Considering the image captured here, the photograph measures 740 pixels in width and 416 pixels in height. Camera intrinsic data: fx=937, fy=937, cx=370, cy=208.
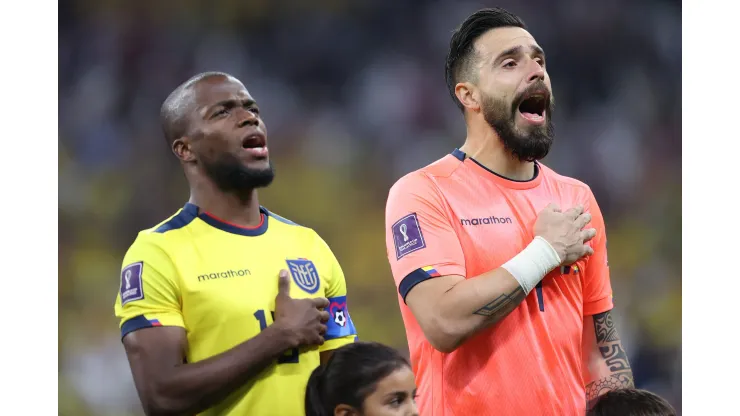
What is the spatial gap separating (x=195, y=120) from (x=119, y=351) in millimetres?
1323

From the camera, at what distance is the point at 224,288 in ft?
8.20

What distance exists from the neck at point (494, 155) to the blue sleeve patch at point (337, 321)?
583mm

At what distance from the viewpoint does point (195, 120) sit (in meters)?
2.68

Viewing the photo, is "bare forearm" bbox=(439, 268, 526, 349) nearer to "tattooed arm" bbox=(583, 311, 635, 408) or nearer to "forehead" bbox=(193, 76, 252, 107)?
"tattooed arm" bbox=(583, 311, 635, 408)

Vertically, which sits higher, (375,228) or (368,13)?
(368,13)

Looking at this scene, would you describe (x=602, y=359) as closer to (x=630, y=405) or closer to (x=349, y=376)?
(x=630, y=405)

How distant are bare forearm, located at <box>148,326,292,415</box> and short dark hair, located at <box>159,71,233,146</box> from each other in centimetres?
68

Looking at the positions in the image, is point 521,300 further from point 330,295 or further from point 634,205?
point 634,205

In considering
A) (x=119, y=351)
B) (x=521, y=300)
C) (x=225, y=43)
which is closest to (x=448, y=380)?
(x=521, y=300)

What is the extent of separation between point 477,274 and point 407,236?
0.22 m

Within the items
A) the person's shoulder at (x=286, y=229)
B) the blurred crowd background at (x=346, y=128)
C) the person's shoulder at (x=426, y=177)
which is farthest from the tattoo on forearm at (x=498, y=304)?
the blurred crowd background at (x=346, y=128)

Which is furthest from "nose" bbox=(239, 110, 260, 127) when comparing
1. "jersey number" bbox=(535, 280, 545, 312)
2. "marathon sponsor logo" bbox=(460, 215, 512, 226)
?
"jersey number" bbox=(535, 280, 545, 312)

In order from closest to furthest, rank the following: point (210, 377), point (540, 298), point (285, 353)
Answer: point (210, 377) → point (285, 353) → point (540, 298)

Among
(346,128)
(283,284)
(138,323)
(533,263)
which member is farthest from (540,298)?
(346,128)
